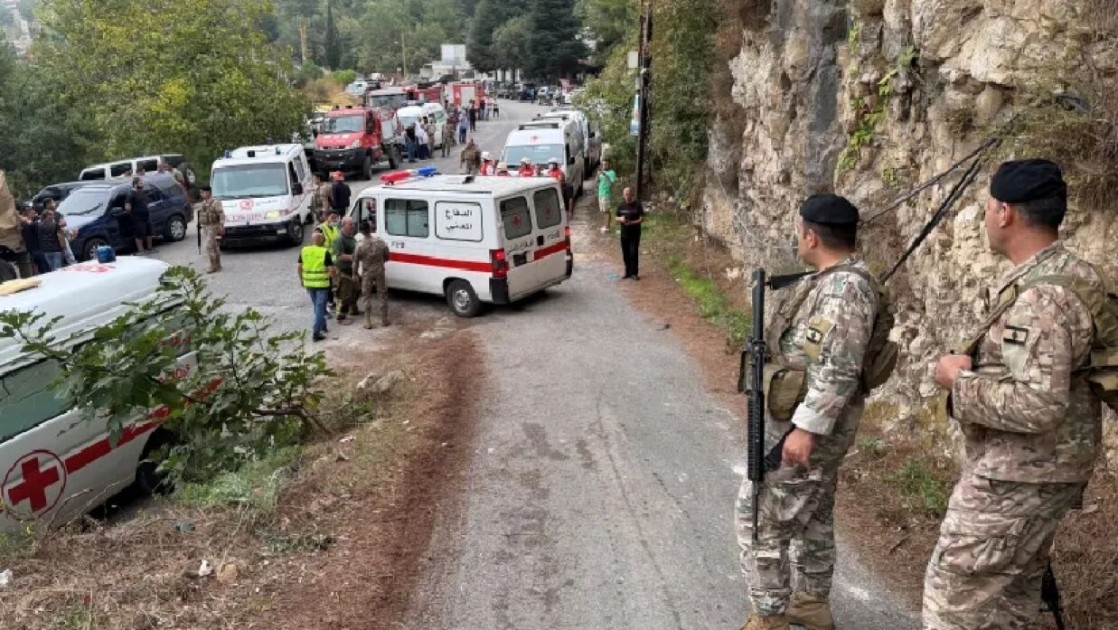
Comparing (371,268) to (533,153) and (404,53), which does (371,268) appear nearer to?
(533,153)

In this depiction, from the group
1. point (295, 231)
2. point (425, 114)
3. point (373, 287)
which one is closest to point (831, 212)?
point (373, 287)

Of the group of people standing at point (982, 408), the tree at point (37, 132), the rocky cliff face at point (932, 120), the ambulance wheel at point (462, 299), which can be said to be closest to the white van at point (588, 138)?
the ambulance wheel at point (462, 299)

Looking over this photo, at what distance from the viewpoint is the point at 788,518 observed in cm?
391

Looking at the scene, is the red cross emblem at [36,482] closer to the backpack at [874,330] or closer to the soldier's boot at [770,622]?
the soldier's boot at [770,622]

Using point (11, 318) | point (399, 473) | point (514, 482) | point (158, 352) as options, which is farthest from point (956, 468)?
point (11, 318)

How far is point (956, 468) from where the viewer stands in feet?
19.4

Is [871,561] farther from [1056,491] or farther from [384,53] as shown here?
[384,53]

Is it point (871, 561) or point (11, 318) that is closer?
point (871, 561)

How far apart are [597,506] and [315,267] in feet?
25.3

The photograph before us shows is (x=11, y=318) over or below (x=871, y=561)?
over

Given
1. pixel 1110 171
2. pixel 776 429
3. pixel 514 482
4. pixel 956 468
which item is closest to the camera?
pixel 776 429

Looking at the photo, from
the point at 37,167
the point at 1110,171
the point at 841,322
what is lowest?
the point at 37,167

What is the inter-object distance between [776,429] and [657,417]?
4402 mm

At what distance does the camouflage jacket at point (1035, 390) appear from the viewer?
2979 mm
